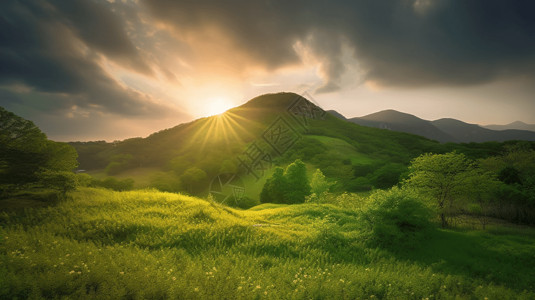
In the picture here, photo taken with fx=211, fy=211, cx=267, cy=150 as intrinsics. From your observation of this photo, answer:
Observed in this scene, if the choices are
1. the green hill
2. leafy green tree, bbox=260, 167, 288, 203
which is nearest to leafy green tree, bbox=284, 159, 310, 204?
leafy green tree, bbox=260, 167, 288, 203

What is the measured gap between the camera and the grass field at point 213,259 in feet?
25.3

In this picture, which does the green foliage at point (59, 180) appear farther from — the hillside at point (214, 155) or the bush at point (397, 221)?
the hillside at point (214, 155)

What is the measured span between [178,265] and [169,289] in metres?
2.84

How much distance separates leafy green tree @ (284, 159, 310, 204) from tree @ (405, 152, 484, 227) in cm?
2222

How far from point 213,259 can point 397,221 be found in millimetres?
15314

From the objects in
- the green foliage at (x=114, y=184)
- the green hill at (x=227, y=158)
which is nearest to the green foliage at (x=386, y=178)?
the green hill at (x=227, y=158)

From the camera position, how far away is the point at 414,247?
17031mm

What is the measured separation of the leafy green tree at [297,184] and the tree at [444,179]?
22216 millimetres

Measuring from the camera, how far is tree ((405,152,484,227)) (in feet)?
80.7

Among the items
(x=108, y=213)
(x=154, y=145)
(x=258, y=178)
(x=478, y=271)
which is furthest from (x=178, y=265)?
(x=154, y=145)

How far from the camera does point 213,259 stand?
1171 centimetres

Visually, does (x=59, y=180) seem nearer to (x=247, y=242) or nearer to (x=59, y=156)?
(x=59, y=156)

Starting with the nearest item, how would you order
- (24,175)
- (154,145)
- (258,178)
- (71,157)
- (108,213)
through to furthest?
(108,213) < (24,175) < (71,157) < (258,178) < (154,145)

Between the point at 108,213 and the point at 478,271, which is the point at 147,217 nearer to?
the point at 108,213
